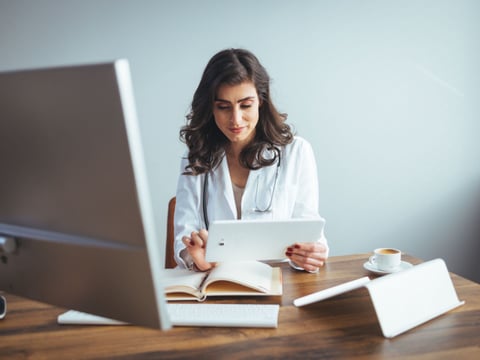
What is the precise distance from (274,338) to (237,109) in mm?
959

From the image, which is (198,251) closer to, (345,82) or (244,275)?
(244,275)

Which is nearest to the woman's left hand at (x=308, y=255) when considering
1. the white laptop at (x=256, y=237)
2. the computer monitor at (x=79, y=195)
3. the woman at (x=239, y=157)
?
the white laptop at (x=256, y=237)

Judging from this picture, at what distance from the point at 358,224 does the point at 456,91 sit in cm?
101

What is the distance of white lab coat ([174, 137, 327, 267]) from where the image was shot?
190cm

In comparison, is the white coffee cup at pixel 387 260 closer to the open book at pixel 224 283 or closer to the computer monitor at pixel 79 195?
the open book at pixel 224 283

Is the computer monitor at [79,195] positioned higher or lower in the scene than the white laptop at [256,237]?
higher

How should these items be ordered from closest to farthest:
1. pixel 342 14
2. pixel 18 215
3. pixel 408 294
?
pixel 18 215
pixel 408 294
pixel 342 14

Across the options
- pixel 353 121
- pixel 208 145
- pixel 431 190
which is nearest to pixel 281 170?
pixel 208 145

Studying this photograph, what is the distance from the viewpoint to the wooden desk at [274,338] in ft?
3.13

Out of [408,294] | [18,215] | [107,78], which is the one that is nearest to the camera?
[107,78]

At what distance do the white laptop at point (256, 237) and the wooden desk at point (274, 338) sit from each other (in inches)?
8.7

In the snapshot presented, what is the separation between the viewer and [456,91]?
298 centimetres

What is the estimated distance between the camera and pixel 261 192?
192 cm

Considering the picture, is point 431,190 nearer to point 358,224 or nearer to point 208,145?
point 358,224
